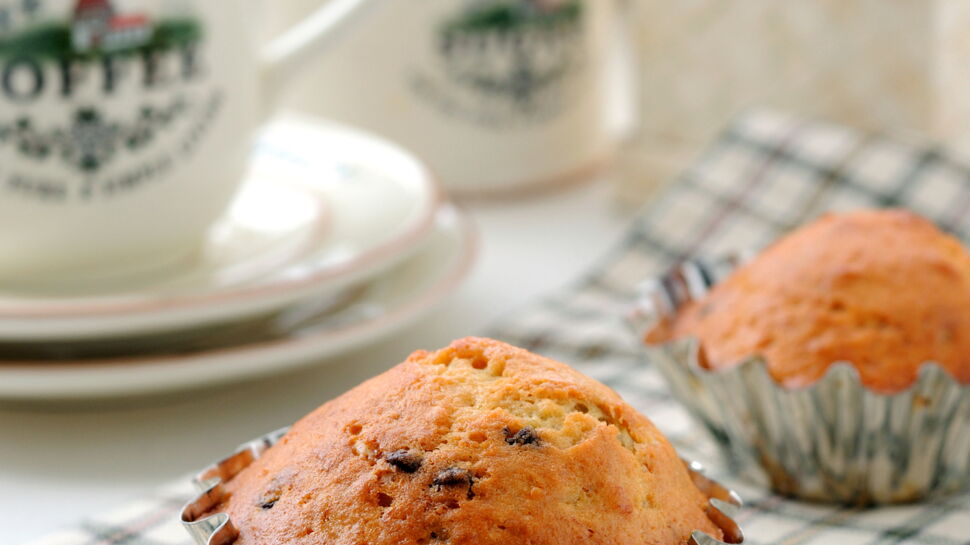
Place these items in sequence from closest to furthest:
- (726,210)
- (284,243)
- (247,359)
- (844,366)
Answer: (844,366) → (247,359) → (284,243) → (726,210)

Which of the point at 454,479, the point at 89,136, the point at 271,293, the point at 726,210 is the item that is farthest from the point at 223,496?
the point at 726,210

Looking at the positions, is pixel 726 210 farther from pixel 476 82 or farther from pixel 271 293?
pixel 271 293

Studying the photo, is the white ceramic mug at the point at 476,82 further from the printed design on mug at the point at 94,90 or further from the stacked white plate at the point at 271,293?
the printed design on mug at the point at 94,90

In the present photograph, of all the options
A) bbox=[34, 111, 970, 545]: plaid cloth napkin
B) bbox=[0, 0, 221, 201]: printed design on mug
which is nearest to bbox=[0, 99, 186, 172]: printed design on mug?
bbox=[0, 0, 221, 201]: printed design on mug

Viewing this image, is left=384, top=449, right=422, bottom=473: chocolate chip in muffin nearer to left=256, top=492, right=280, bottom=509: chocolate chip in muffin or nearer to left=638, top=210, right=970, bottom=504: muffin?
left=256, top=492, right=280, bottom=509: chocolate chip in muffin

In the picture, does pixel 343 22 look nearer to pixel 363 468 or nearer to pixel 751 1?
pixel 751 1

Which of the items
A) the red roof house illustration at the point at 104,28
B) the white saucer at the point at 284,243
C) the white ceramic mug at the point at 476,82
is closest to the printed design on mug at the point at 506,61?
the white ceramic mug at the point at 476,82
